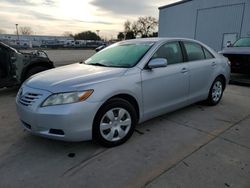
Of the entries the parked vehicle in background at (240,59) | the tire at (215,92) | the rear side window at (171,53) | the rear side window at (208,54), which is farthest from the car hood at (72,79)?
the parked vehicle in background at (240,59)

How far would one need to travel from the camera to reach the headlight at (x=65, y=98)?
2537 millimetres

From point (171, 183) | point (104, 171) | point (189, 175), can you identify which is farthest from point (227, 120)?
point (104, 171)

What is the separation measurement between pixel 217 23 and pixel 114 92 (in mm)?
16854

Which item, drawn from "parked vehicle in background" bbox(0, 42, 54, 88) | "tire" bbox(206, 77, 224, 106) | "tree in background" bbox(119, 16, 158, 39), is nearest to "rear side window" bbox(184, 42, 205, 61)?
"tire" bbox(206, 77, 224, 106)

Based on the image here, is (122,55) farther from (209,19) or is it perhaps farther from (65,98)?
(209,19)

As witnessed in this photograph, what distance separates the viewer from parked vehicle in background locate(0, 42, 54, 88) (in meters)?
5.53

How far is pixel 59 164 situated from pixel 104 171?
22.5 inches

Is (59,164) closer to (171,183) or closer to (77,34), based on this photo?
(171,183)

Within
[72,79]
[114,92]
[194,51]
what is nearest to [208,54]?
[194,51]

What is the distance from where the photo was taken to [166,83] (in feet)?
11.2

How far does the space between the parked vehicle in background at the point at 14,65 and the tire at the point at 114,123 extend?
395 cm

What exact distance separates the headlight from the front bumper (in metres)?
0.05

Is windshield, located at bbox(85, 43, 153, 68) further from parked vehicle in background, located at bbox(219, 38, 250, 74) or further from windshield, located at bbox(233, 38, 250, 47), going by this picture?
windshield, located at bbox(233, 38, 250, 47)

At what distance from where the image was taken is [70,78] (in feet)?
9.30
